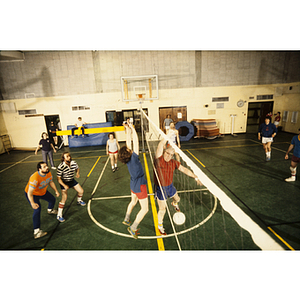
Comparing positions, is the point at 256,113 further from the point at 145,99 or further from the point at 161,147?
the point at 161,147

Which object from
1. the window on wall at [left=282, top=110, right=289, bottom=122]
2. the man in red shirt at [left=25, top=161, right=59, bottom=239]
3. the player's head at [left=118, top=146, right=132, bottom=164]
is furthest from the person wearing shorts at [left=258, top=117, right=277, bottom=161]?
the window on wall at [left=282, top=110, right=289, bottom=122]

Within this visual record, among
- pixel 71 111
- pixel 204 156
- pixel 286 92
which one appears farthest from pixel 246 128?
pixel 71 111

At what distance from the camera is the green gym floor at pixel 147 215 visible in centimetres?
374


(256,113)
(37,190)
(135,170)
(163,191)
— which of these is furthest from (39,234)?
(256,113)

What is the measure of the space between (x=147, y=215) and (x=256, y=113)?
14777 millimetres

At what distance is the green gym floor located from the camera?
12.3 ft

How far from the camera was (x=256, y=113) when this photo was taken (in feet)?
49.5

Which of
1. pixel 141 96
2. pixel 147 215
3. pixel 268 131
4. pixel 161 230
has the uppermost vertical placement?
pixel 141 96

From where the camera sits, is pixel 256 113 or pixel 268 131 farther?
pixel 256 113

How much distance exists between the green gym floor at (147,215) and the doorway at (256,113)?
7699 mm

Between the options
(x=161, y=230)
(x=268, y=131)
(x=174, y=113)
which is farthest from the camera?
(x=174, y=113)

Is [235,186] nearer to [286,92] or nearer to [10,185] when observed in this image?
[10,185]

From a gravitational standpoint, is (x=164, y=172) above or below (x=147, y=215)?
above

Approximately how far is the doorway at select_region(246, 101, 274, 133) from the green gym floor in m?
7.70
